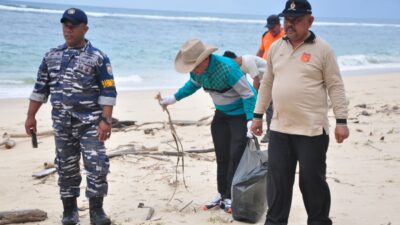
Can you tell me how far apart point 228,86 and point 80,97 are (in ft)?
4.09

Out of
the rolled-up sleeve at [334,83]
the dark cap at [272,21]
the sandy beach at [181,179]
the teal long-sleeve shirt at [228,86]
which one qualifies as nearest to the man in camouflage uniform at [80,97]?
the sandy beach at [181,179]

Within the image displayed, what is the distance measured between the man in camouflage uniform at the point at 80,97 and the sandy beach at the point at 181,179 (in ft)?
2.03

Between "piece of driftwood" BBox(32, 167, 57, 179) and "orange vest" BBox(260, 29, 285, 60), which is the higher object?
"orange vest" BBox(260, 29, 285, 60)

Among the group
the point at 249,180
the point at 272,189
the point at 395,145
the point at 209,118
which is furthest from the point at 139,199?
the point at 209,118

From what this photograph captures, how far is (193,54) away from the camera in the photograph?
16.1ft

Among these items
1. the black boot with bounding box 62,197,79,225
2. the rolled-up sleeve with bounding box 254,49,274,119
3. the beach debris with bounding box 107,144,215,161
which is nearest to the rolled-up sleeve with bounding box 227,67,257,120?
the rolled-up sleeve with bounding box 254,49,274,119

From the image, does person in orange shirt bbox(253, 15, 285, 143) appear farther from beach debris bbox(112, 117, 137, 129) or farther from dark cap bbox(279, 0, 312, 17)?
dark cap bbox(279, 0, 312, 17)

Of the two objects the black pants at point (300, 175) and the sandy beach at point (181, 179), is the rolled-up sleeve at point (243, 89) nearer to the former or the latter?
the black pants at point (300, 175)

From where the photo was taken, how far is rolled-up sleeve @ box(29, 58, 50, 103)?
15.5 ft

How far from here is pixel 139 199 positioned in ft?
18.5

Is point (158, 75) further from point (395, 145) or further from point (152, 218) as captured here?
point (152, 218)

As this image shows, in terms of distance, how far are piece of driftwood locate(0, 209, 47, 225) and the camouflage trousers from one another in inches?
11.3

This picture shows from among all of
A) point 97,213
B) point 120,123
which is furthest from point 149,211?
point 120,123

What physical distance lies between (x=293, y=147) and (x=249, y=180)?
830 millimetres
